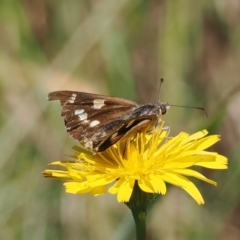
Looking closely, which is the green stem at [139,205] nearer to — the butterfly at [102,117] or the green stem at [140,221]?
the green stem at [140,221]

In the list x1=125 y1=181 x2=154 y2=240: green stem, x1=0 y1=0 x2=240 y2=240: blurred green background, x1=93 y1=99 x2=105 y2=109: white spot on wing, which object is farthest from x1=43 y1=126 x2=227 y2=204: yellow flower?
x1=0 y1=0 x2=240 y2=240: blurred green background

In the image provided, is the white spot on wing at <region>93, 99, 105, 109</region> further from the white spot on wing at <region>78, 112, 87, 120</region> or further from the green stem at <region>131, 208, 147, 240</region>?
the green stem at <region>131, 208, 147, 240</region>

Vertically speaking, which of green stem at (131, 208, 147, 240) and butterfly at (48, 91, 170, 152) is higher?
butterfly at (48, 91, 170, 152)

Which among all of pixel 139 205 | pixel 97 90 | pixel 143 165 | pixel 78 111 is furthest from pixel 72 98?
pixel 97 90

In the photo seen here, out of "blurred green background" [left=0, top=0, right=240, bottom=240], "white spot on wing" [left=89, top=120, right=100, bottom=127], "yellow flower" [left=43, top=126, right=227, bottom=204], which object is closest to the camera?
"yellow flower" [left=43, top=126, right=227, bottom=204]

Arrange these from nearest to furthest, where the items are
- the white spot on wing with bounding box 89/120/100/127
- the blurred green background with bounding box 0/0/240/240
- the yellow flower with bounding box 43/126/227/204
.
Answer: the yellow flower with bounding box 43/126/227/204, the white spot on wing with bounding box 89/120/100/127, the blurred green background with bounding box 0/0/240/240

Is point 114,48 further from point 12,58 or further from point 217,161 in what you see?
point 217,161

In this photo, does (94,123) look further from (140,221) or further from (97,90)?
(97,90)

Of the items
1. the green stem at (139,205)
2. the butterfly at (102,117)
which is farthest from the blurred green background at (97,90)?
the green stem at (139,205)
